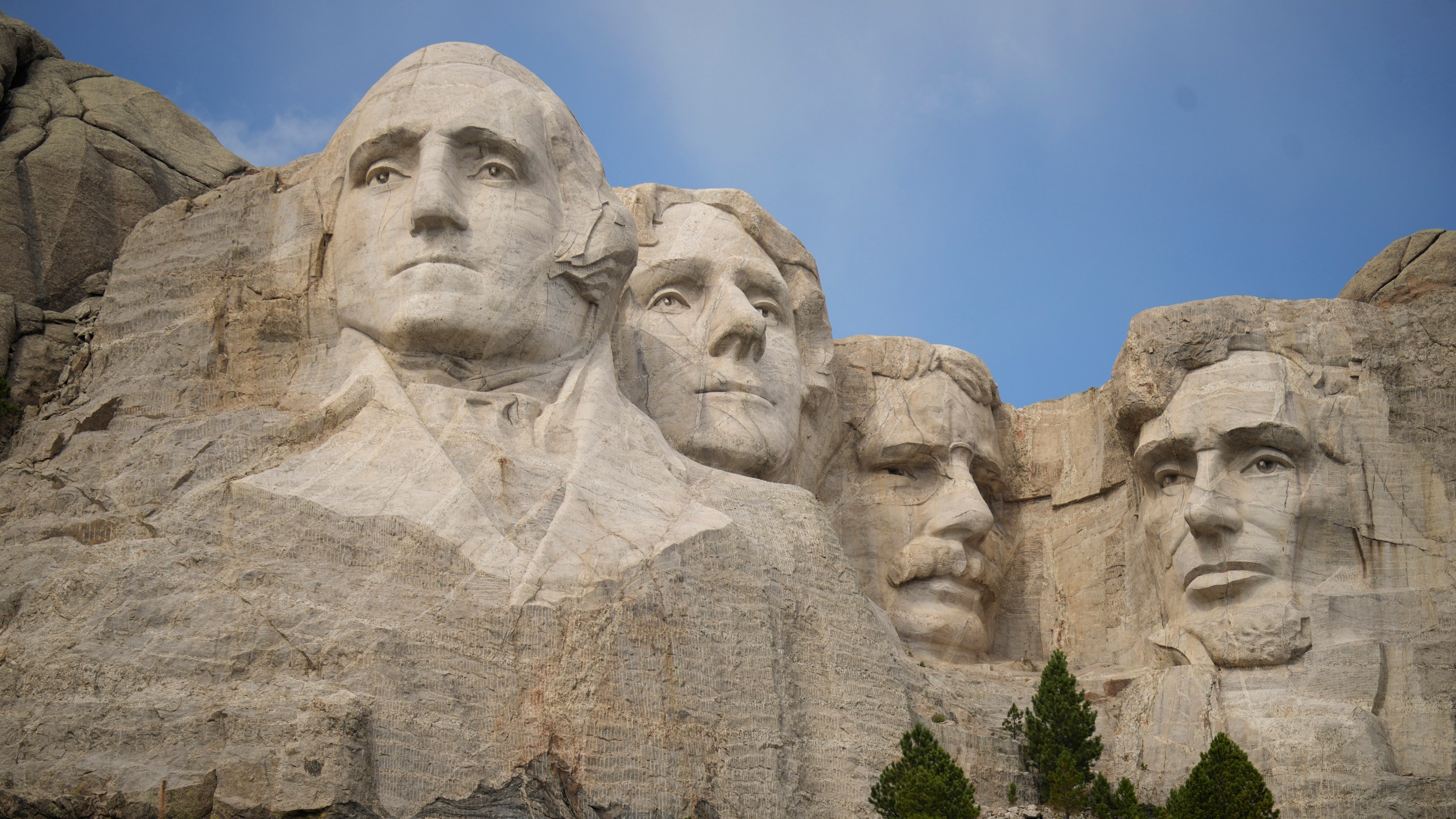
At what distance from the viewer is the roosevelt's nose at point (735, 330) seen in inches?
500

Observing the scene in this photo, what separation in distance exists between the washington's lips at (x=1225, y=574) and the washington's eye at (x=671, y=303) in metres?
3.66

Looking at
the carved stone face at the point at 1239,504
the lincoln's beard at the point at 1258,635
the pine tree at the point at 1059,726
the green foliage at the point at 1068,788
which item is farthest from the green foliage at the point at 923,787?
the carved stone face at the point at 1239,504

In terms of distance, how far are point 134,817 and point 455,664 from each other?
163 cm

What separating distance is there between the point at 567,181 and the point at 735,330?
5.36 feet

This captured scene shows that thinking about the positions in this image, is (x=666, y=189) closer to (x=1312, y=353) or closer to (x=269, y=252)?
(x=269, y=252)

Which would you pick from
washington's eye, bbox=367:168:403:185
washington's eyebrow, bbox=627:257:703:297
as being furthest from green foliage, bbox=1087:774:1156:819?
washington's eye, bbox=367:168:403:185

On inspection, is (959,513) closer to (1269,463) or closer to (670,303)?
(1269,463)

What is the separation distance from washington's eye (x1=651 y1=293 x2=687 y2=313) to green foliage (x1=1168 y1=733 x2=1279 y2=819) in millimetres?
4556

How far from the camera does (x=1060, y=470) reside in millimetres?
14391

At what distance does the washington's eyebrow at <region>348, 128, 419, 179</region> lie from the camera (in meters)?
11.3

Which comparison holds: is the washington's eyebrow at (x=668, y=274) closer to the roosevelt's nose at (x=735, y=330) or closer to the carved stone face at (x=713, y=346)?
the carved stone face at (x=713, y=346)

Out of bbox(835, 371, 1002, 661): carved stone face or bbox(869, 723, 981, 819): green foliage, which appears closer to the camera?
bbox(869, 723, 981, 819): green foliage

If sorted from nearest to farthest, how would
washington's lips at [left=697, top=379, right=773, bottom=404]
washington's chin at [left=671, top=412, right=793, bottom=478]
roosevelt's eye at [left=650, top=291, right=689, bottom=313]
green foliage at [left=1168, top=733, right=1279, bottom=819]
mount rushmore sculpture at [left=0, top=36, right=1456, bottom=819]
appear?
mount rushmore sculpture at [left=0, top=36, right=1456, bottom=819]
green foliage at [left=1168, top=733, right=1279, bottom=819]
washington's chin at [left=671, top=412, right=793, bottom=478]
washington's lips at [left=697, top=379, right=773, bottom=404]
roosevelt's eye at [left=650, top=291, right=689, bottom=313]

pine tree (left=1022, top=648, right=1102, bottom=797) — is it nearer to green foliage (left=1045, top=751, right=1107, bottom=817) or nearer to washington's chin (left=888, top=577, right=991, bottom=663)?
green foliage (left=1045, top=751, right=1107, bottom=817)
